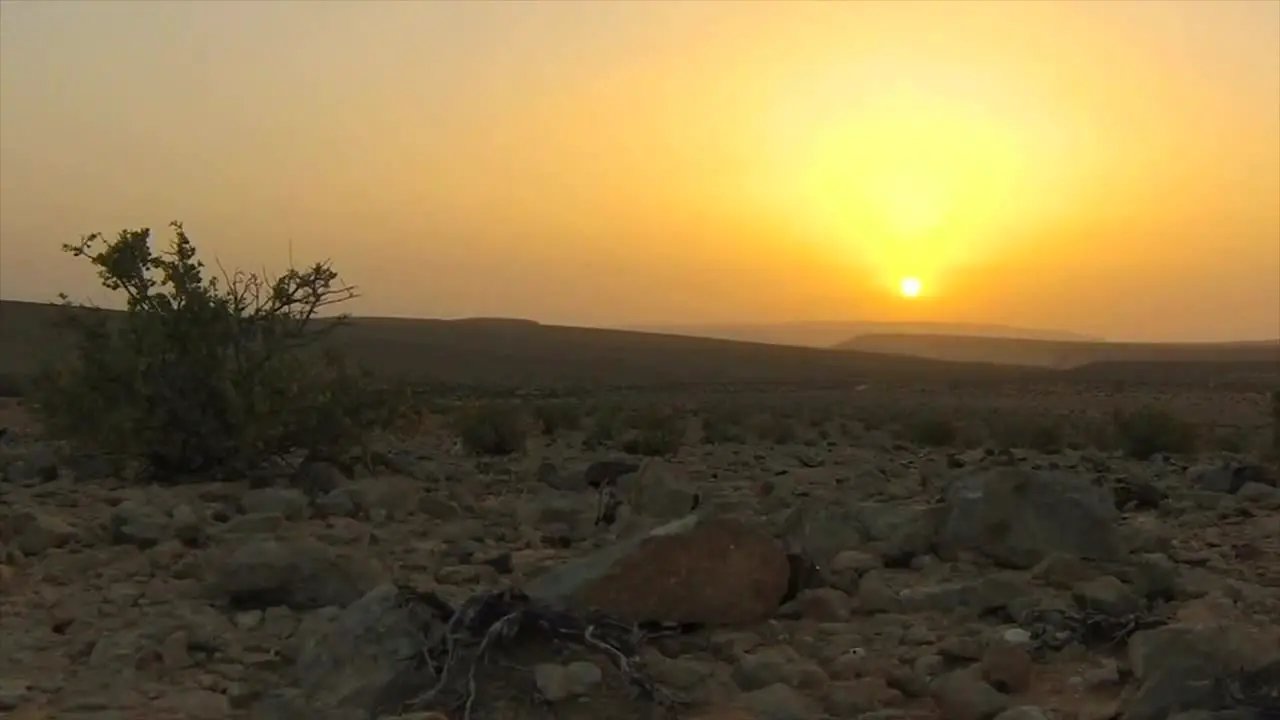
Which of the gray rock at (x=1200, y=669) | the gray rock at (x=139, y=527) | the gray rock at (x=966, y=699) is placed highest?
the gray rock at (x=1200, y=669)

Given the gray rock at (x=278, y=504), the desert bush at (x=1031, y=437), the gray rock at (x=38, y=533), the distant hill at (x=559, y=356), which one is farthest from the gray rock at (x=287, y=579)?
the distant hill at (x=559, y=356)

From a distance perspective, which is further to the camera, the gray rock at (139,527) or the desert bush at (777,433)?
the desert bush at (777,433)

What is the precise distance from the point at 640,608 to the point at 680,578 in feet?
0.72

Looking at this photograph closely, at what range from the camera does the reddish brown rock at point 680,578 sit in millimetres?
4965

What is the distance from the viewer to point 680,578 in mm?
5109

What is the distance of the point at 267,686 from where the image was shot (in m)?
4.58

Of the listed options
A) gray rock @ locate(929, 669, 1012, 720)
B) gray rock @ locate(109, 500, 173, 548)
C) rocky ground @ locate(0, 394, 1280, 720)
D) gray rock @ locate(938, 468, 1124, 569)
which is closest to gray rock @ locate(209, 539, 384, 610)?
rocky ground @ locate(0, 394, 1280, 720)

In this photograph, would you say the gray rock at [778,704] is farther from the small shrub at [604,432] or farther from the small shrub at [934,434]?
the small shrub at [934,434]

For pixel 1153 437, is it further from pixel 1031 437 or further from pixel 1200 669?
pixel 1200 669

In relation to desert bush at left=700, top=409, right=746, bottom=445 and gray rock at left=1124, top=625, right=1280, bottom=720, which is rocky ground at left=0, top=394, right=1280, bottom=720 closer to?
gray rock at left=1124, top=625, right=1280, bottom=720

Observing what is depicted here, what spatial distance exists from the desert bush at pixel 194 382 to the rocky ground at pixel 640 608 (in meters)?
1.73

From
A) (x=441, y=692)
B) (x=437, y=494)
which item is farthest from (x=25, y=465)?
(x=441, y=692)

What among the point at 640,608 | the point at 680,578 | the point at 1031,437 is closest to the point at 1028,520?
the point at 680,578

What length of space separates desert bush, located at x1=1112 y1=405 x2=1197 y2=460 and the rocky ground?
771 cm
